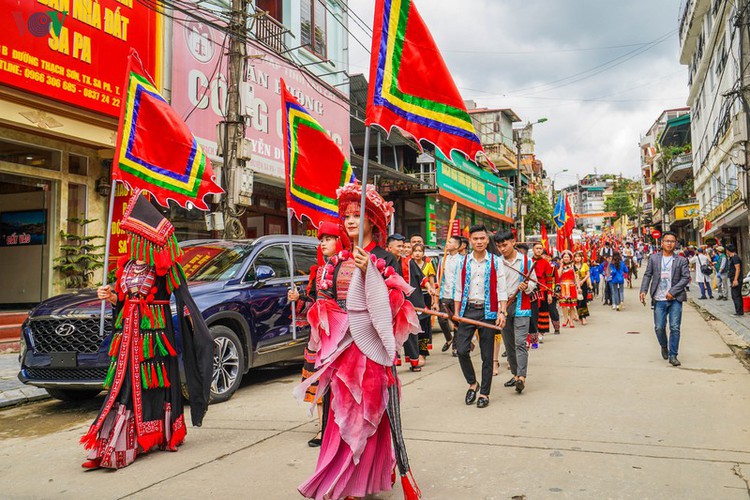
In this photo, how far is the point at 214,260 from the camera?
23.9 ft

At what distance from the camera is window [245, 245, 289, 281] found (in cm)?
761

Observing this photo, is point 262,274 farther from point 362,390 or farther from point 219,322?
point 362,390

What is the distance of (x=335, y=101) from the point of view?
19.1 meters

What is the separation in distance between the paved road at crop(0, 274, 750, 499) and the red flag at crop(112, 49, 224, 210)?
227cm

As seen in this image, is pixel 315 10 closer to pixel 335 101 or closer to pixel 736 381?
pixel 335 101

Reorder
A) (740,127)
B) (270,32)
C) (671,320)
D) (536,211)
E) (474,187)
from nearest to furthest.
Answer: (671,320) → (740,127) → (270,32) → (474,187) → (536,211)

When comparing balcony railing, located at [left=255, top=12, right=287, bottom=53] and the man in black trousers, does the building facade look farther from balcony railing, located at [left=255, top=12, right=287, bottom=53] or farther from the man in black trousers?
balcony railing, located at [left=255, top=12, right=287, bottom=53]

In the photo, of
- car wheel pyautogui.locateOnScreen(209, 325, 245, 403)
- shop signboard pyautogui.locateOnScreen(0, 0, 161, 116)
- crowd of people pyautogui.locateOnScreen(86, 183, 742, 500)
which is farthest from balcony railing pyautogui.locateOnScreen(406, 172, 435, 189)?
car wheel pyautogui.locateOnScreen(209, 325, 245, 403)

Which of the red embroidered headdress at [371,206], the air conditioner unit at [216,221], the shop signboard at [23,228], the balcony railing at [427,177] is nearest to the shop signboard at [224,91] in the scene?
the air conditioner unit at [216,221]

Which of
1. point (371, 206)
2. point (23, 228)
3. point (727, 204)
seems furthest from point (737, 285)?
point (23, 228)

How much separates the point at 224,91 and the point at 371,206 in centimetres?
1205

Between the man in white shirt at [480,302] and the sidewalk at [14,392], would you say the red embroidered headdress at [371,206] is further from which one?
the sidewalk at [14,392]

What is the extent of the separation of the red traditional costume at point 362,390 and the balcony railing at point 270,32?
1362cm

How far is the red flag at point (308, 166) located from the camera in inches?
249
